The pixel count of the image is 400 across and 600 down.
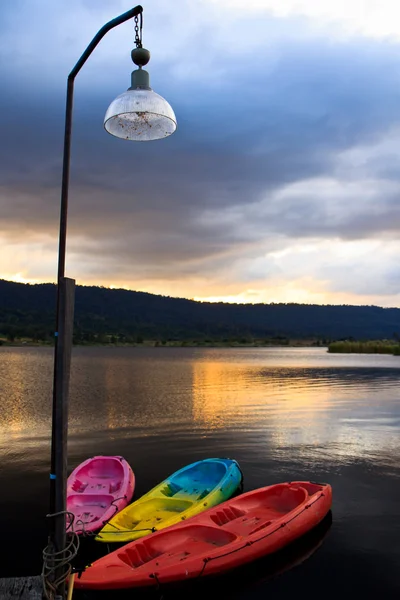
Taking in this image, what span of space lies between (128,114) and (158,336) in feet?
612

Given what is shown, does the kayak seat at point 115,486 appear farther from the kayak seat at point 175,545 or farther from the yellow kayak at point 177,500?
the kayak seat at point 175,545

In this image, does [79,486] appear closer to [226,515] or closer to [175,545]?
[226,515]

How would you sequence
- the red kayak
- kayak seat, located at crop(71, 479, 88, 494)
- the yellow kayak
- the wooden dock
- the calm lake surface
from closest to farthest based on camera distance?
the wooden dock < the red kayak < the calm lake surface < the yellow kayak < kayak seat, located at crop(71, 479, 88, 494)

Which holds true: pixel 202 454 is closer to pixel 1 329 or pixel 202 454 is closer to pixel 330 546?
pixel 330 546

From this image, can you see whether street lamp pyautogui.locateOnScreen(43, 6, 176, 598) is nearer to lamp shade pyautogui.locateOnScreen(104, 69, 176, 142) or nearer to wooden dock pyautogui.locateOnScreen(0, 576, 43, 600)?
lamp shade pyautogui.locateOnScreen(104, 69, 176, 142)

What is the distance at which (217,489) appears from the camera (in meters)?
12.3

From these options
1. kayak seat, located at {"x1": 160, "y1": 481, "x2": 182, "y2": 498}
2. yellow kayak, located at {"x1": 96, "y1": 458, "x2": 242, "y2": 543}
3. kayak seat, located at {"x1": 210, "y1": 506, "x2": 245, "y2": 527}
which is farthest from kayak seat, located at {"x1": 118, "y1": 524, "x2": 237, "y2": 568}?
kayak seat, located at {"x1": 160, "y1": 481, "x2": 182, "y2": 498}

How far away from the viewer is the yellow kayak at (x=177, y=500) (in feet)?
33.6

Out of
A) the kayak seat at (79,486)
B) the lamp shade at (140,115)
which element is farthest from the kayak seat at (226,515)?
the lamp shade at (140,115)

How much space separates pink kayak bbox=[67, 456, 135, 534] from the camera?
1111 cm

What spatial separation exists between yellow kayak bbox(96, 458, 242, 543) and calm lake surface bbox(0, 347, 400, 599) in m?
1.55

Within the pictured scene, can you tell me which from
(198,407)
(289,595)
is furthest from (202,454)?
(198,407)

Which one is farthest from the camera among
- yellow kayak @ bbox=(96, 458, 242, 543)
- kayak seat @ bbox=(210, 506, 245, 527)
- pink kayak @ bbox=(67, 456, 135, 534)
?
pink kayak @ bbox=(67, 456, 135, 534)

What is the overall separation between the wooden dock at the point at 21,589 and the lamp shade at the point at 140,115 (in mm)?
5637
